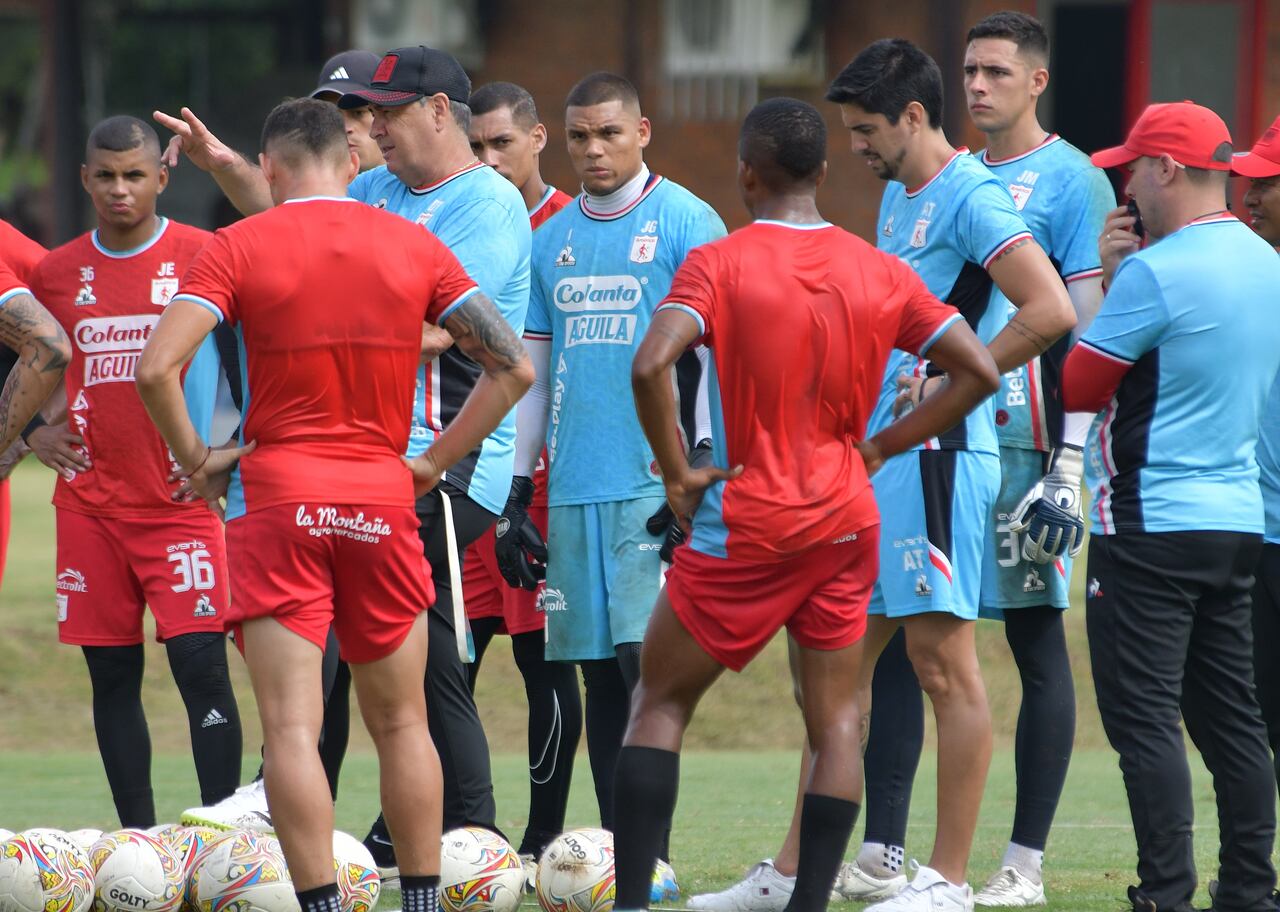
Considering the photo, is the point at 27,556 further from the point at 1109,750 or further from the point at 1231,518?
the point at 1231,518

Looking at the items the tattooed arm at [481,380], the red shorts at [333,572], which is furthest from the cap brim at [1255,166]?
the red shorts at [333,572]

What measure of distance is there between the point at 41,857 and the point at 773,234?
9.28 ft

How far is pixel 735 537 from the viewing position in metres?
5.05

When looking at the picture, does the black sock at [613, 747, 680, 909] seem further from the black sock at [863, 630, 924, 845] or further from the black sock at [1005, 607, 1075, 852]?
the black sock at [1005, 607, 1075, 852]

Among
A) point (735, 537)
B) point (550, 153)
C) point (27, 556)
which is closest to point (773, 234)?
point (735, 537)

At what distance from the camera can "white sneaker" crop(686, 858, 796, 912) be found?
5.94 meters

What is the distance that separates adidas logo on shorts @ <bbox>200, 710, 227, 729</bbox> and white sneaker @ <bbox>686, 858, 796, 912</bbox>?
2001 mm

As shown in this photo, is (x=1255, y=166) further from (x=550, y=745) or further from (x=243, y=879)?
(x=243, y=879)

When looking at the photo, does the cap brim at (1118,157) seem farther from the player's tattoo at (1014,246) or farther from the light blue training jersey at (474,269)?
the light blue training jersey at (474,269)

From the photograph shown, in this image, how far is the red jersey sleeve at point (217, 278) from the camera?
499 cm

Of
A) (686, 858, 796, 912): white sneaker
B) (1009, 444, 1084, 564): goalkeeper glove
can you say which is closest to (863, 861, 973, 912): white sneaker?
(686, 858, 796, 912): white sneaker

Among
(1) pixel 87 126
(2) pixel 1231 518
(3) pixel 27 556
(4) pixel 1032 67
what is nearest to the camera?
(2) pixel 1231 518

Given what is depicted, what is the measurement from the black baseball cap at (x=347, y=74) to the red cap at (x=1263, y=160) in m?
2.89

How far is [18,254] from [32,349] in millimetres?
791
